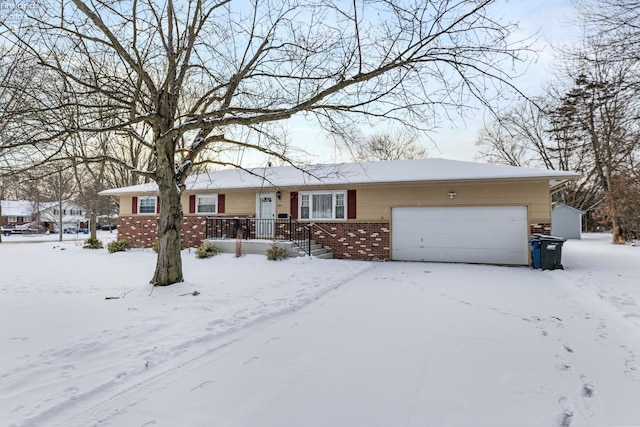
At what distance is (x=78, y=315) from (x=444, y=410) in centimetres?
481

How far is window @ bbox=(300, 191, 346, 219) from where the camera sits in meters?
12.9

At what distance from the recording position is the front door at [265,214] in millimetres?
13617

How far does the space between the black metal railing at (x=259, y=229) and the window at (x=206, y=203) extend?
611mm

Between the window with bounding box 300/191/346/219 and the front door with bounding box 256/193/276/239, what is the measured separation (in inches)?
47.6

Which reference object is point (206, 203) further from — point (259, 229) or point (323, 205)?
point (323, 205)

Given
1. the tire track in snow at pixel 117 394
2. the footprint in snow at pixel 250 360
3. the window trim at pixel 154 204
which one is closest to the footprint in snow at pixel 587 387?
the footprint in snow at pixel 250 360

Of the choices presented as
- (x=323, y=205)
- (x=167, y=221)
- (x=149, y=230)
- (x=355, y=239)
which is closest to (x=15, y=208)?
(x=149, y=230)

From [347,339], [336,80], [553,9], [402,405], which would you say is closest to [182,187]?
[336,80]

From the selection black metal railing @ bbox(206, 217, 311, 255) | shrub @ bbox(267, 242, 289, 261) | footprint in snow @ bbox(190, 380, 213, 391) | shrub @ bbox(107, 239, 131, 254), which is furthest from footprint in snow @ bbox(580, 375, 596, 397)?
shrub @ bbox(107, 239, 131, 254)

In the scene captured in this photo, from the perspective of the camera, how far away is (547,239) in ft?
32.9

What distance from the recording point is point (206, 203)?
14.9m

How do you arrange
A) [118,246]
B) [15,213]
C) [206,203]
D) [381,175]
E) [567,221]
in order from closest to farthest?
[381,175] < [118,246] < [206,203] < [567,221] < [15,213]

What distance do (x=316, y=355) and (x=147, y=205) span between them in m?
14.8

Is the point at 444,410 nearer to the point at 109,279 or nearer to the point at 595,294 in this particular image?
the point at 595,294
